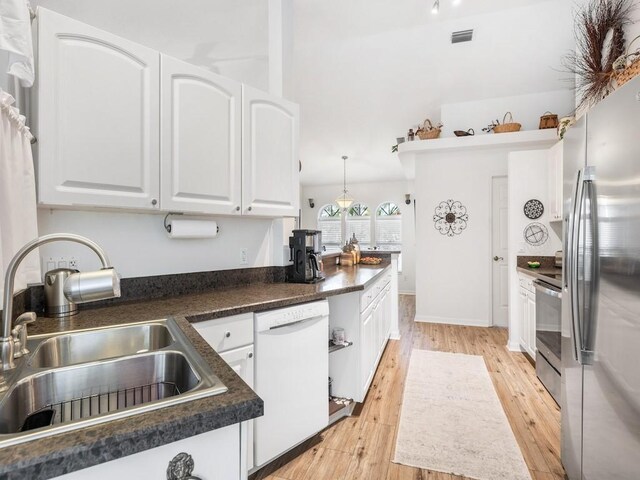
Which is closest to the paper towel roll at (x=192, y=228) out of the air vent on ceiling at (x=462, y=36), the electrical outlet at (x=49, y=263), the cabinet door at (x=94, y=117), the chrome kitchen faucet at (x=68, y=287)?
the cabinet door at (x=94, y=117)

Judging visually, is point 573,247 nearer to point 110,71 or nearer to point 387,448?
point 387,448

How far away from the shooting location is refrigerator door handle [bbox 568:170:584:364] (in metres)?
1.37

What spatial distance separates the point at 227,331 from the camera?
63.2 inches

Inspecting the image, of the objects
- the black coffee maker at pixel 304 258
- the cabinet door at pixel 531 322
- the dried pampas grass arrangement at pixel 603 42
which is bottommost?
the cabinet door at pixel 531 322

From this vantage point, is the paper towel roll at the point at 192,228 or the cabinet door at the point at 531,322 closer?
the paper towel roll at the point at 192,228

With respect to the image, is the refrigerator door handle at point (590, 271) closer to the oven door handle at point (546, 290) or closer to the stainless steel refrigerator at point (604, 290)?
the stainless steel refrigerator at point (604, 290)

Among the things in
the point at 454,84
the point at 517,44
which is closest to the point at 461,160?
the point at 454,84

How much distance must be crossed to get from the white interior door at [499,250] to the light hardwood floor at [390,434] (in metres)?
1.35

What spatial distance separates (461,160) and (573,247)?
13.0ft

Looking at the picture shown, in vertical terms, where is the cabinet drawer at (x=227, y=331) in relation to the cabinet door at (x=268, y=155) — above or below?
below

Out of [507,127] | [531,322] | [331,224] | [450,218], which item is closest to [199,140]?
[531,322]

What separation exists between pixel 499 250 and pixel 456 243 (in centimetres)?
61

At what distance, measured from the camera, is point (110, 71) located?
1.54 meters

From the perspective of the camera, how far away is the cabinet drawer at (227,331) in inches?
60.6
